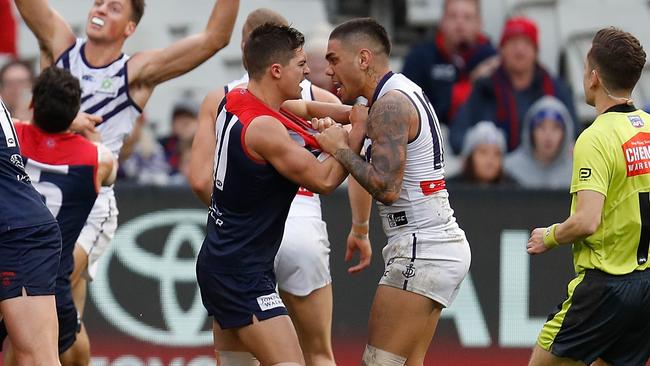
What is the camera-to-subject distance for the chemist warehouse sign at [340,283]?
1020 cm

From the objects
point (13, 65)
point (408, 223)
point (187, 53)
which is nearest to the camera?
point (408, 223)

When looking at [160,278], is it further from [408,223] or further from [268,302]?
[408,223]

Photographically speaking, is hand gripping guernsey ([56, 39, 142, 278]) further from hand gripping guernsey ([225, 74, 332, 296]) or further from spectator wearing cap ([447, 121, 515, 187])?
spectator wearing cap ([447, 121, 515, 187])

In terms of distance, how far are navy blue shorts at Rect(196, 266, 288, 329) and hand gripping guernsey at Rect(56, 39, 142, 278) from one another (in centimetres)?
Result: 213

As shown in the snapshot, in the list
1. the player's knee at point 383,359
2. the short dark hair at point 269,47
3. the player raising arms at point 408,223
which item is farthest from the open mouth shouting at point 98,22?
the player's knee at point 383,359

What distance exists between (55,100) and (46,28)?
1.21 m

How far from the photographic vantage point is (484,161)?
11086mm

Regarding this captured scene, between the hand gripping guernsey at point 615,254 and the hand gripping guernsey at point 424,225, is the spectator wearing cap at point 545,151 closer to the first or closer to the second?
the hand gripping guernsey at point 615,254

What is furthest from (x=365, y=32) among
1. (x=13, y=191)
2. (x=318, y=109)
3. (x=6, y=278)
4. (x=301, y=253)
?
(x=6, y=278)

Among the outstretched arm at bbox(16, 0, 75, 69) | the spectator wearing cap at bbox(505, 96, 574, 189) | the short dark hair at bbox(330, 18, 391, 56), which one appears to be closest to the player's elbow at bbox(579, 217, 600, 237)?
the short dark hair at bbox(330, 18, 391, 56)

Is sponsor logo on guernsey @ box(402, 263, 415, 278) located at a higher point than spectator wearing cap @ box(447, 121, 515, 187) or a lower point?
higher

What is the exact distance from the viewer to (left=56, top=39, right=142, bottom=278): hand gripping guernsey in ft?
28.9

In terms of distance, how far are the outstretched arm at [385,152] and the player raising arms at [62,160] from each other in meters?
1.91

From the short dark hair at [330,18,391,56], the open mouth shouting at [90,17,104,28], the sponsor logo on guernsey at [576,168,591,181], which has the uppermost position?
the short dark hair at [330,18,391,56]
